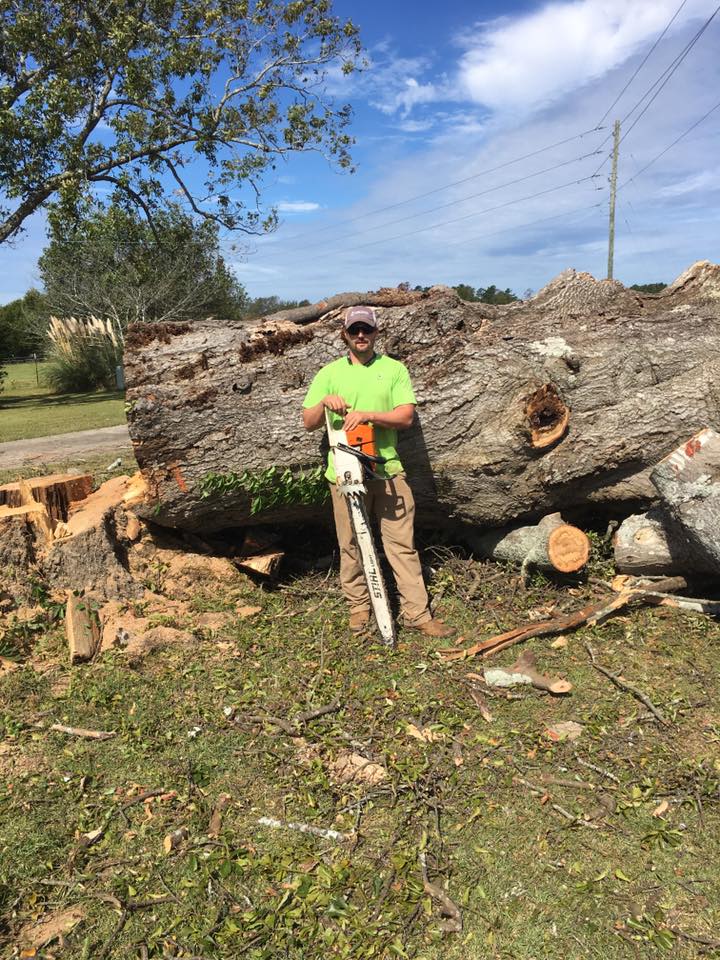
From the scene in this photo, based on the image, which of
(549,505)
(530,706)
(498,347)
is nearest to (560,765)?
(530,706)

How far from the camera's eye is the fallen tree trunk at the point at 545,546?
4.66 meters

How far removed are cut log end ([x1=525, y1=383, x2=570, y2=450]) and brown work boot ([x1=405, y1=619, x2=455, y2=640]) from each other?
1420 millimetres

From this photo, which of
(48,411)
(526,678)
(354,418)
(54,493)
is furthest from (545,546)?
(48,411)

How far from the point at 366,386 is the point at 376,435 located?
0.34 meters

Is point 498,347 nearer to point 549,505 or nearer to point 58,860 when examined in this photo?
point 549,505

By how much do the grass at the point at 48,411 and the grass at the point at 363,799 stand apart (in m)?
10.1

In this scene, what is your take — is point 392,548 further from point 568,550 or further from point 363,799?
point 363,799

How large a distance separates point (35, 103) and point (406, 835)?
16721mm

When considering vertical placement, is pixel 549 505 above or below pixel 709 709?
above

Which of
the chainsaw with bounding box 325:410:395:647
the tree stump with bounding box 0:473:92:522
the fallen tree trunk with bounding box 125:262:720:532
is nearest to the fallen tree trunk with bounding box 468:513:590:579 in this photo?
the fallen tree trunk with bounding box 125:262:720:532

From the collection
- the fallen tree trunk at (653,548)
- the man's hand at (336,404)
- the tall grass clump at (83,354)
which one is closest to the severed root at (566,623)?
the fallen tree trunk at (653,548)

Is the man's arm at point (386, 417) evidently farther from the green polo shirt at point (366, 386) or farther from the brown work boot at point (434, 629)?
the brown work boot at point (434, 629)

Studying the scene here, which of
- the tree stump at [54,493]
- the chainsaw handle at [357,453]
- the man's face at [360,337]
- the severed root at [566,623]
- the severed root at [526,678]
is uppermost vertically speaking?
the man's face at [360,337]

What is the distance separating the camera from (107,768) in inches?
126
